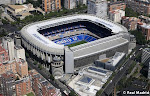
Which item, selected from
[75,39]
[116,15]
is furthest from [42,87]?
[116,15]

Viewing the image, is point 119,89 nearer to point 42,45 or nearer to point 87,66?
point 87,66

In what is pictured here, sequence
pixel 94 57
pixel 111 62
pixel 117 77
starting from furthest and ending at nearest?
1. pixel 94 57
2. pixel 111 62
3. pixel 117 77

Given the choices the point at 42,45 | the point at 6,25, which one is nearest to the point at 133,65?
the point at 42,45

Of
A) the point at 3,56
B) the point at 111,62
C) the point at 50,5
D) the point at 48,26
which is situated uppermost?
the point at 50,5

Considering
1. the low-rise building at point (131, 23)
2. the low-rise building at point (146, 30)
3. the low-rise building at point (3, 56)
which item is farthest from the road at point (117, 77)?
the low-rise building at point (3, 56)

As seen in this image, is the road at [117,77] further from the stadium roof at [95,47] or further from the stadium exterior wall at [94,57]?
the stadium roof at [95,47]

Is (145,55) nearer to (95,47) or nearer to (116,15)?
(95,47)

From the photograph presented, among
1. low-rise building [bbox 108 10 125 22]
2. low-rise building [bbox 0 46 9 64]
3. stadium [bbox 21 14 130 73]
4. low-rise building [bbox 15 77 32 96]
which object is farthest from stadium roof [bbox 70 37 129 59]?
low-rise building [bbox 108 10 125 22]
